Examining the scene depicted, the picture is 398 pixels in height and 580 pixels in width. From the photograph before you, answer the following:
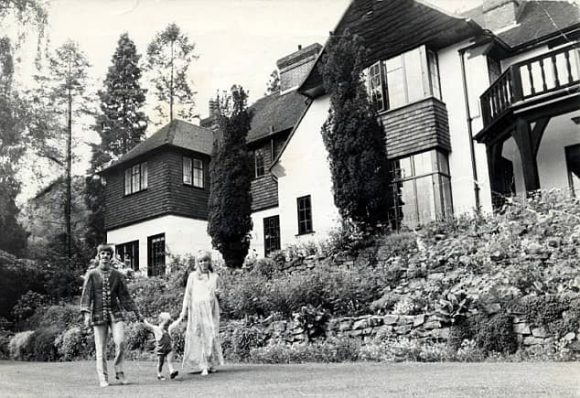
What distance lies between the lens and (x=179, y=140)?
2755cm

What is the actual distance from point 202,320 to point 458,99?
1206cm

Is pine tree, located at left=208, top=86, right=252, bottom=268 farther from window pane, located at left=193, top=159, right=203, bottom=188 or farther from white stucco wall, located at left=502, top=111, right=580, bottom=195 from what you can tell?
white stucco wall, located at left=502, top=111, right=580, bottom=195

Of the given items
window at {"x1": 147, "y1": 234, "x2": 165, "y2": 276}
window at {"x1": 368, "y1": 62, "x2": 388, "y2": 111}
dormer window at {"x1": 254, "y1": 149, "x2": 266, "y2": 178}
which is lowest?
window at {"x1": 147, "y1": 234, "x2": 165, "y2": 276}

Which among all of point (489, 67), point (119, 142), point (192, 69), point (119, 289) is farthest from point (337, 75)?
point (119, 142)

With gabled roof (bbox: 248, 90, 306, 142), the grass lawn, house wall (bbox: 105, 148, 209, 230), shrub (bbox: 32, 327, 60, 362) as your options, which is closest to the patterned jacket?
the grass lawn

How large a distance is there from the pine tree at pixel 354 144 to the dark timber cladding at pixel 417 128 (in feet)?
4.33

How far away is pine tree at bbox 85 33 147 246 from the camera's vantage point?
123ft

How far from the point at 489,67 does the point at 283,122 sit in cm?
962

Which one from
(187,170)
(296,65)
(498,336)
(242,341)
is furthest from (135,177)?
(498,336)

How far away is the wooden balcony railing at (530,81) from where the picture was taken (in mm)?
14394

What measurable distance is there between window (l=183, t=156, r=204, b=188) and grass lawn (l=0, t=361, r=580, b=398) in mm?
18144

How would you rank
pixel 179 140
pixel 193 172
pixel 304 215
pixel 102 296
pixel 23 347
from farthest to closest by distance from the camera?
1. pixel 193 172
2. pixel 179 140
3. pixel 304 215
4. pixel 23 347
5. pixel 102 296

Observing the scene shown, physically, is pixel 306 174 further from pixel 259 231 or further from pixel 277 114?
pixel 277 114

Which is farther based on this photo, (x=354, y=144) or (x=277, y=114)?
(x=277, y=114)
